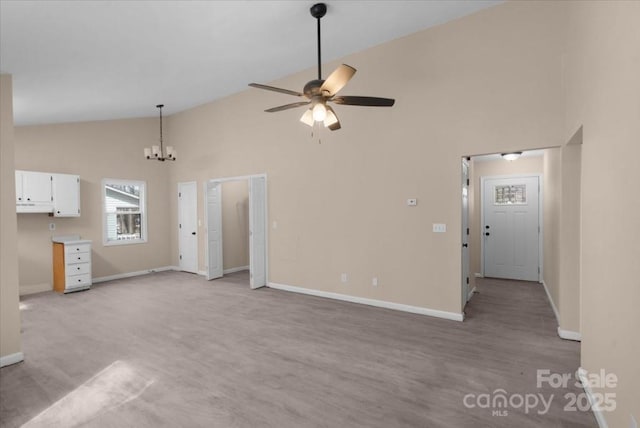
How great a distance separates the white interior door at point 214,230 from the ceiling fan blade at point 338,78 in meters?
4.50

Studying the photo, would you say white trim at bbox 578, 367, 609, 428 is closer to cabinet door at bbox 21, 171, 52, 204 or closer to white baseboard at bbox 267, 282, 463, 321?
white baseboard at bbox 267, 282, 463, 321

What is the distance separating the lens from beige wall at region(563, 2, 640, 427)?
4.89 feet

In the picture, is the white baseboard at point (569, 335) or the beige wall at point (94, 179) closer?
the white baseboard at point (569, 335)

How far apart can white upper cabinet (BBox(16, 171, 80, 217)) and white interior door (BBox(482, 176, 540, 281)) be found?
804 centimetres

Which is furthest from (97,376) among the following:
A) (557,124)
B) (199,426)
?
(557,124)

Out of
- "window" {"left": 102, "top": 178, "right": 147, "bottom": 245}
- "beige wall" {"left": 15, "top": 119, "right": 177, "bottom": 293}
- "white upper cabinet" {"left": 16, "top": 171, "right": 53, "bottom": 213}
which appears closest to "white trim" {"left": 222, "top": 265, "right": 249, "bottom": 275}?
"beige wall" {"left": 15, "top": 119, "right": 177, "bottom": 293}

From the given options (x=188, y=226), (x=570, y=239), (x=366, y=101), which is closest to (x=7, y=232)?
(x=366, y=101)

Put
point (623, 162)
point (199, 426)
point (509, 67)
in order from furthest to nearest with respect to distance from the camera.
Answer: point (509, 67) → point (199, 426) → point (623, 162)

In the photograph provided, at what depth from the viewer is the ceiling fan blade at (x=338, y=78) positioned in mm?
2621

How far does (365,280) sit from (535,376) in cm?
240

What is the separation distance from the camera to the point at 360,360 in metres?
3.01

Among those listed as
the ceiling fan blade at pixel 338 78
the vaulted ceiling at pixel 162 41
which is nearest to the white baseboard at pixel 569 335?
the ceiling fan blade at pixel 338 78

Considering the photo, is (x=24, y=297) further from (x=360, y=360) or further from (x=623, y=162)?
(x=623, y=162)

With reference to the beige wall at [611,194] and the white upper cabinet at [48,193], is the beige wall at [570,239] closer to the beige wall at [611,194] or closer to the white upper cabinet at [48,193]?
the beige wall at [611,194]
